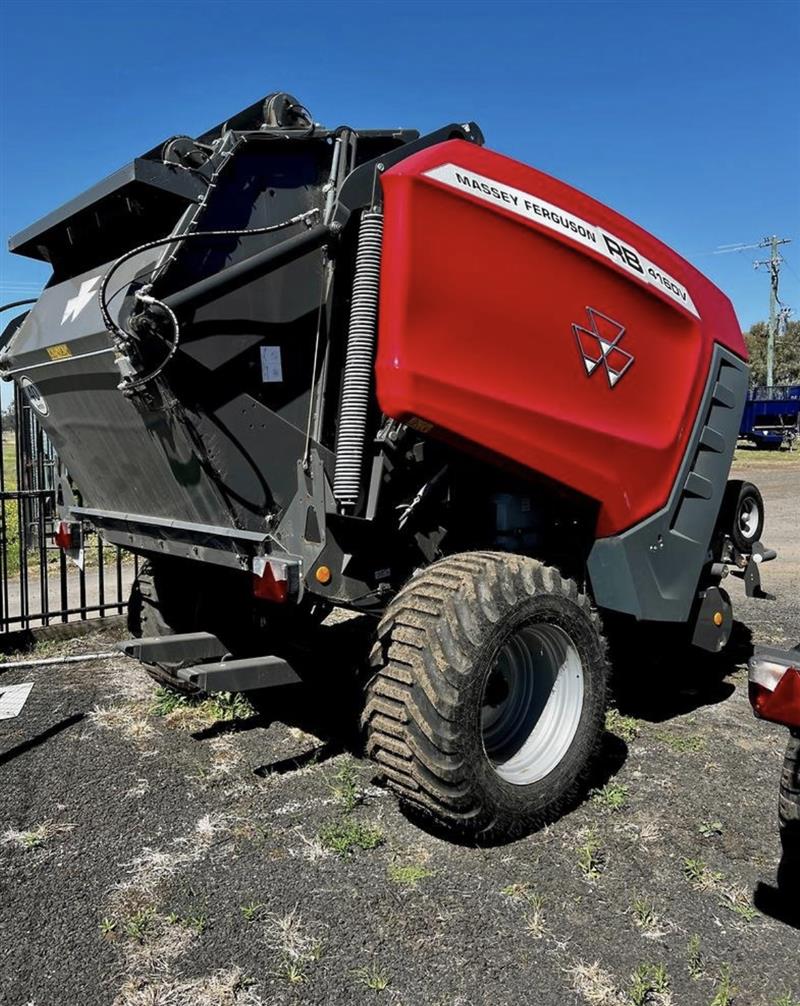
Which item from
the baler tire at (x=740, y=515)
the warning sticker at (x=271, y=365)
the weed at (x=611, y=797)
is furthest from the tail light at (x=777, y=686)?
the baler tire at (x=740, y=515)

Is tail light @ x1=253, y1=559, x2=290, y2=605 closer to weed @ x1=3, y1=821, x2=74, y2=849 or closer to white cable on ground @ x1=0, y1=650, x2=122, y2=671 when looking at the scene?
weed @ x1=3, y1=821, x2=74, y2=849

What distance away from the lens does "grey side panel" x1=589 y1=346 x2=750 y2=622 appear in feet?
14.1

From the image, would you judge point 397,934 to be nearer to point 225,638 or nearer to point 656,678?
point 225,638

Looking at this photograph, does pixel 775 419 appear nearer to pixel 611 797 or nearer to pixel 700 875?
pixel 611 797

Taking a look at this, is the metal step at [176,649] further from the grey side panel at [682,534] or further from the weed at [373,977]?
the grey side panel at [682,534]

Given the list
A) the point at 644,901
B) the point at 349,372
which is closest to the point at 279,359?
the point at 349,372

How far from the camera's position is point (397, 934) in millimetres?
2881

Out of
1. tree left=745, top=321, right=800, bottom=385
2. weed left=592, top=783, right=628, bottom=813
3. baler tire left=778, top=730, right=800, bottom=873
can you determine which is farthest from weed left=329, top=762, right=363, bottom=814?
tree left=745, top=321, right=800, bottom=385

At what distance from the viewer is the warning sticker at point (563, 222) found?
3.42 m

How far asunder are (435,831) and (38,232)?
3408 mm

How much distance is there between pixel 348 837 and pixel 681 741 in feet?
6.90

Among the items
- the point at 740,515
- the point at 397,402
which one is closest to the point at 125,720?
the point at 397,402

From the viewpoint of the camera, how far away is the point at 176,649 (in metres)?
4.35

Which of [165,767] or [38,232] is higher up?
[38,232]
